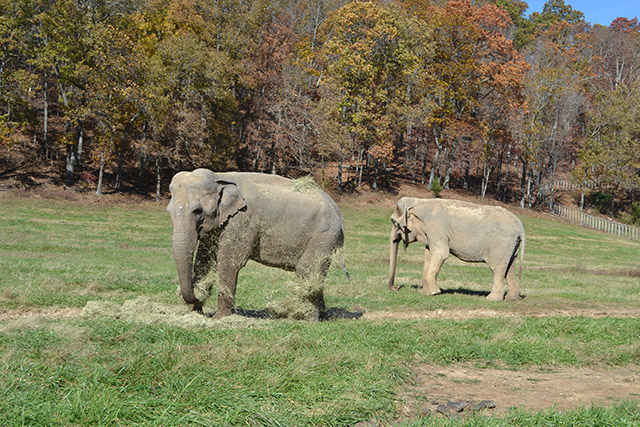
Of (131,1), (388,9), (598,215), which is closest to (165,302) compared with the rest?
(131,1)

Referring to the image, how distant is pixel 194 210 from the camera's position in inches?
422

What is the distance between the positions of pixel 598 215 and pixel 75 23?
52799mm

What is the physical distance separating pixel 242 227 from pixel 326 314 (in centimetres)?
309

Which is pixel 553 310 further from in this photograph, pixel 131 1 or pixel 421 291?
pixel 131 1

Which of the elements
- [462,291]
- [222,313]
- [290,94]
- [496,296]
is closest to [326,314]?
[222,313]

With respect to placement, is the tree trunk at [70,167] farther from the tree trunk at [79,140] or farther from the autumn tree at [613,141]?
the autumn tree at [613,141]

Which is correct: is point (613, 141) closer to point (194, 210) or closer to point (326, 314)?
point (326, 314)

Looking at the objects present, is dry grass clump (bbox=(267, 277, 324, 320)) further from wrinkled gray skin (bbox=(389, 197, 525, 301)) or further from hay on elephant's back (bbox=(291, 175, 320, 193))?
wrinkled gray skin (bbox=(389, 197, 525, 301))

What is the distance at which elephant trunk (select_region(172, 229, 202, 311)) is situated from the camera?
10.5 meters

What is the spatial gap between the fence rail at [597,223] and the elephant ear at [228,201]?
49.3 m

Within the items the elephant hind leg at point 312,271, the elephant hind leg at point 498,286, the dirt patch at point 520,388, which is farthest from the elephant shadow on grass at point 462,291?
the dirt patch at point 520,388

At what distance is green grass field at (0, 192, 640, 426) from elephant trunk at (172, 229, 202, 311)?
2.73 feet

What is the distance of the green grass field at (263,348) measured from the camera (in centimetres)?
606

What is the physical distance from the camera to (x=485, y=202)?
57.0 metres
